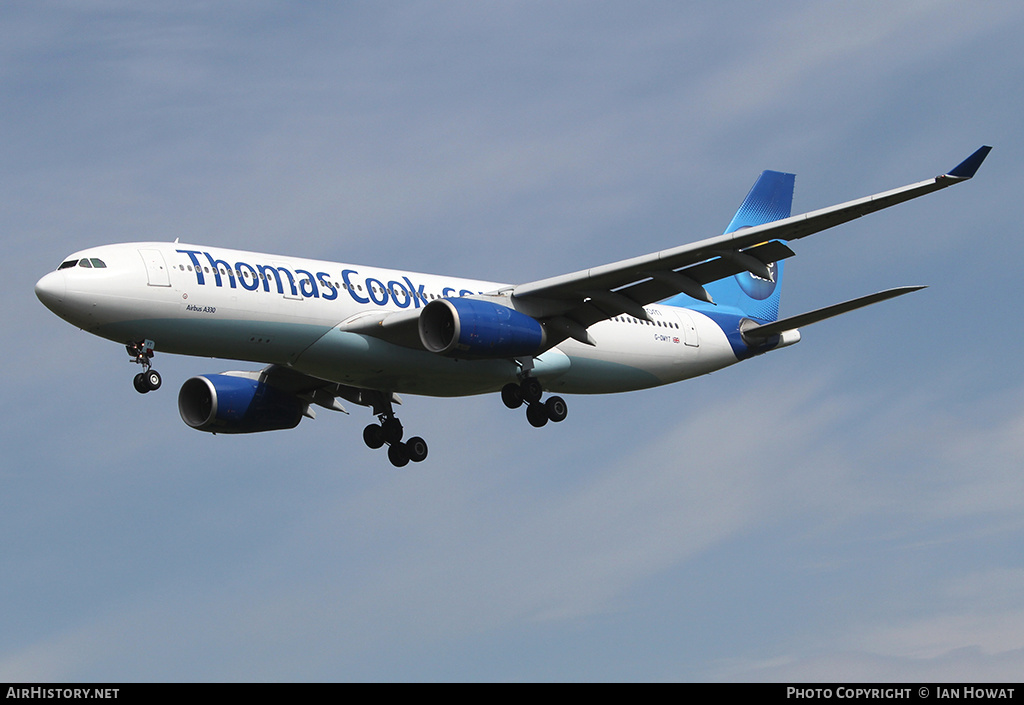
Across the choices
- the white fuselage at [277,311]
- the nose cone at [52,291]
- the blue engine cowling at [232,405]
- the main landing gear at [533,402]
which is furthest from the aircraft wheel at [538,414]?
the nose cone at [52,291]

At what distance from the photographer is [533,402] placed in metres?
35.4

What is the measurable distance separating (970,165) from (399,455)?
17699 millimetres

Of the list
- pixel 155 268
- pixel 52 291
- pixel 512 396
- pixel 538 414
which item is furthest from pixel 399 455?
pixel 52 291

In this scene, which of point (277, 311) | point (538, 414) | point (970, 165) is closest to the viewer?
point (970, 165)

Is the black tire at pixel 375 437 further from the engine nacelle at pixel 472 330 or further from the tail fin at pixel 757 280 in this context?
the tail fin at pixel 757 280

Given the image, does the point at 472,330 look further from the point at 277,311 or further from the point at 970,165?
the point at 970,165

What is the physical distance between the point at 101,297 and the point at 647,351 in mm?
15671

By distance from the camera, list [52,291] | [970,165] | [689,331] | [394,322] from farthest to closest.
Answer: [689,331] → [394,322] → [52,291] → [970,165]

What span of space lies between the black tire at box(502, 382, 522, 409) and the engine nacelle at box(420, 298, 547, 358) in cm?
282

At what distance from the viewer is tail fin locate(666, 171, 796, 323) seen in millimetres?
42156

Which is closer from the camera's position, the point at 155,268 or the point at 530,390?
the point at 155,268

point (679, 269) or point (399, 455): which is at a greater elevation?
point (679, 269)
